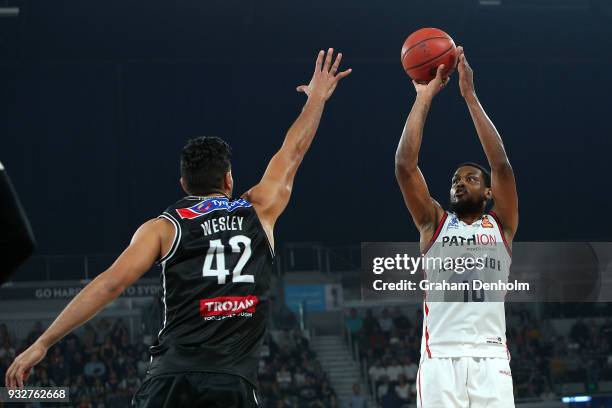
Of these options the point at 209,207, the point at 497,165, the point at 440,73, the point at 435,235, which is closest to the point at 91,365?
the point at 435,235

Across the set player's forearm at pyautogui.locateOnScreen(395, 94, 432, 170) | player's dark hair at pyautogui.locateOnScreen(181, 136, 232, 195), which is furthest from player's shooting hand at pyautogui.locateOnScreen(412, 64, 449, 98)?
player's dark hair at pyautogui.locateOnScreen(181, 136, 232, 195)

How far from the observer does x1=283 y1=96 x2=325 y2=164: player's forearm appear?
4156mm

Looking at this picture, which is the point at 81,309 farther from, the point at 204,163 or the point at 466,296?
the point at 466,296

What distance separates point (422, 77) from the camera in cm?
615

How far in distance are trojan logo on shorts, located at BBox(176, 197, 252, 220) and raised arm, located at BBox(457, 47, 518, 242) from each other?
2.11 meters

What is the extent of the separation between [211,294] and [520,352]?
1763 cm

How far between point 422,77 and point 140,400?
3443 millimetres

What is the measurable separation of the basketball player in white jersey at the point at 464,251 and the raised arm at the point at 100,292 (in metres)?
2.09

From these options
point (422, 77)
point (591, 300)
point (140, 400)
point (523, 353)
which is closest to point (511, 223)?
point (422, 77)

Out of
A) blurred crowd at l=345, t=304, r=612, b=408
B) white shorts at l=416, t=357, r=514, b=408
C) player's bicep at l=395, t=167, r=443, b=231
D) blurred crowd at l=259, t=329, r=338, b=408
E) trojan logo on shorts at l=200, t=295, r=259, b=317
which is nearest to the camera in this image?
trojan logo on shorts at l=200, t=295, r=259, b=317

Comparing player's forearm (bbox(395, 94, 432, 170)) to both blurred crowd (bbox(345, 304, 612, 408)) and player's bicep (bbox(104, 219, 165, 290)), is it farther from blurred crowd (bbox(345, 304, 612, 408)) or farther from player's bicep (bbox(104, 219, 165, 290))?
blurred crowd (bbox(345, 304, 612, 408))

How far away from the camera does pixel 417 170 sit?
5324mm

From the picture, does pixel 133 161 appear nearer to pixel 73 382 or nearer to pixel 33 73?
pixel 33 73

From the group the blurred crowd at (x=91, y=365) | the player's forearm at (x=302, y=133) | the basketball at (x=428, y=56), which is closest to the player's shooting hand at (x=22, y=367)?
the player's forearm at (x=302, y=133)
